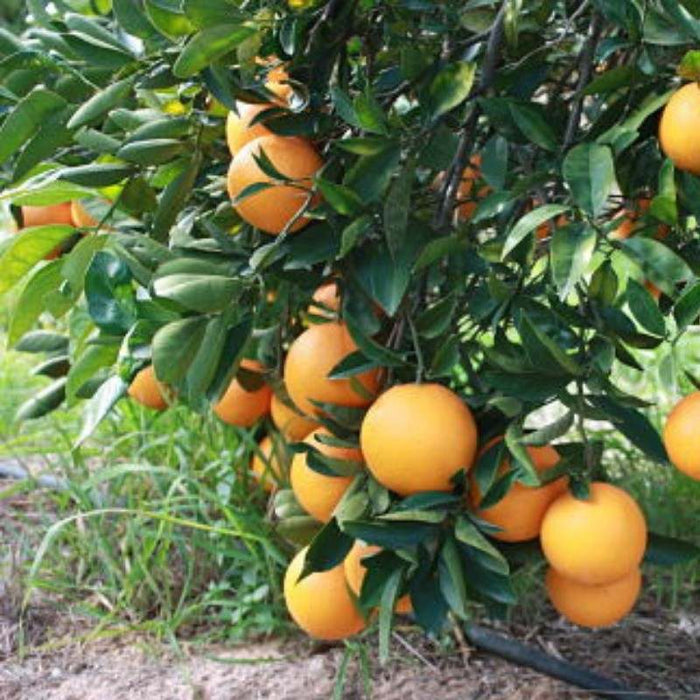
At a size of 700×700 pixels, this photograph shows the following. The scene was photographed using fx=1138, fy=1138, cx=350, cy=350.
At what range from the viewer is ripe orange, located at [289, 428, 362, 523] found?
3.89 ft

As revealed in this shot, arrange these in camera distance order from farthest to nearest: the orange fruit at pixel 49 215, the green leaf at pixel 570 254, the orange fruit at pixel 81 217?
the orange fruit at pixel 49 215, the orange fruit at pixel 81 217, the green leaf at pixel 570 254

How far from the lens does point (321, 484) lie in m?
1.20

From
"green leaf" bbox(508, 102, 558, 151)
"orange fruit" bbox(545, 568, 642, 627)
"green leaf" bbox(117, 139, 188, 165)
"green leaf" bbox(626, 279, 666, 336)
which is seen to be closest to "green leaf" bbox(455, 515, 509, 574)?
"orange fruit" bbox(545, 568, 642, 627)

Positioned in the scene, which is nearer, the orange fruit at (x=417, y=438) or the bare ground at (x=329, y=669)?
the orange fruit at (x=417, y=438)

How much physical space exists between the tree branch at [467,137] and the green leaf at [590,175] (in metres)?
0.21

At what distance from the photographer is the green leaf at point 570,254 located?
87 centimetres

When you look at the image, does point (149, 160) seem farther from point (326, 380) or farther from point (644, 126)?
point (644, 126)

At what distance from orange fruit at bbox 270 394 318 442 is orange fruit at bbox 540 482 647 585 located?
374 mm

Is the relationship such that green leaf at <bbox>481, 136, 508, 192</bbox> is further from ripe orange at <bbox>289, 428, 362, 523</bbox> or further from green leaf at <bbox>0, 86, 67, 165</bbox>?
green leaf at <bbox>0, 86, 67, 165</bbox>

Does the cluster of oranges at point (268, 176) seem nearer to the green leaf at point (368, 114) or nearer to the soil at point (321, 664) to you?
the green leaf at point (368, 114)

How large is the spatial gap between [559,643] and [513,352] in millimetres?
844

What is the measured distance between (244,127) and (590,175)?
36cm

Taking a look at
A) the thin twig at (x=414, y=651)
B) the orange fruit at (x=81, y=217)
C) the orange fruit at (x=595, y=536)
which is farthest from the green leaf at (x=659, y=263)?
the thin twig at (x=414, y=651)

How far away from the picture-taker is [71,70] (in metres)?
1.16
